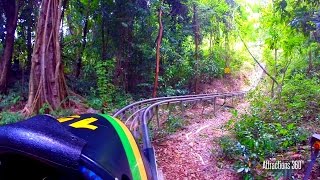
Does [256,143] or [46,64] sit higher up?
[46,64]

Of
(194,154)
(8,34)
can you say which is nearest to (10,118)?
(194,154)

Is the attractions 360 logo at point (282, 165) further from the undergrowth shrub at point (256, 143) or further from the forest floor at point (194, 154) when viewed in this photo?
the forest floor at point (194, 154)

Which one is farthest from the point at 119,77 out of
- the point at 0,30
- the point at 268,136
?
the point at 268,136

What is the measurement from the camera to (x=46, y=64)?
8.41 meters

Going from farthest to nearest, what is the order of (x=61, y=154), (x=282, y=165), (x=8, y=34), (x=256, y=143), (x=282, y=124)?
(x=8, y=34) < (x=282, y=124) < (x=256, y=143) < (x=282, y=165) < (x=61, y=154)

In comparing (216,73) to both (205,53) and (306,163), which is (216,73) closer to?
(205,53)

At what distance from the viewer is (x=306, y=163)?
441cm

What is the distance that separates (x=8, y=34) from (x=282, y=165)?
11.7 metres

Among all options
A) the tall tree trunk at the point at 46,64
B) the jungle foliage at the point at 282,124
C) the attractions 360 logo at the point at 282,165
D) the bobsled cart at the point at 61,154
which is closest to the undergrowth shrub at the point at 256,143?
the jungle foliage at the point at 282,124

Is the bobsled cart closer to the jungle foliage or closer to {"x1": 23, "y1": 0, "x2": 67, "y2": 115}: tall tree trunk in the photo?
the jungle foliage

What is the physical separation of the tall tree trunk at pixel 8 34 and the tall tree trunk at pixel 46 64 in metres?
4.38

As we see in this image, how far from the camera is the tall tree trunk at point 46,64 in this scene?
827cm

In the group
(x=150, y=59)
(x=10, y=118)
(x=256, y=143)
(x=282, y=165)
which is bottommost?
(x=282, y=165)

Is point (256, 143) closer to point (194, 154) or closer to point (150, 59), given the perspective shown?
point (194, 154)
